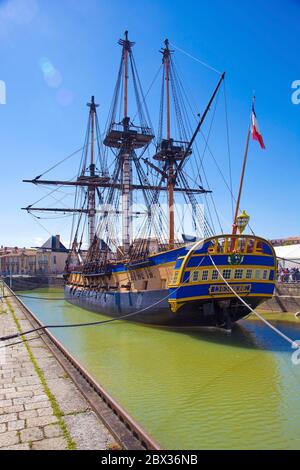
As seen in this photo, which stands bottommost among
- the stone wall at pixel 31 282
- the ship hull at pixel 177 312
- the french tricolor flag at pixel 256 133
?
the stone wall at pixel 31 282

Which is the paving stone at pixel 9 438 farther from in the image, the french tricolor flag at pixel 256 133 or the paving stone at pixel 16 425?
the french tricolor flag at pixel 256 133

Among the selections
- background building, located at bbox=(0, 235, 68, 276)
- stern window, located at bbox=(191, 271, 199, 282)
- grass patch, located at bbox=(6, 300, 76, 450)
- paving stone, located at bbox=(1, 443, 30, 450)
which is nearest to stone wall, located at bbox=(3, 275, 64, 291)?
background building, located at bbox=(0, 235, 68, 276)

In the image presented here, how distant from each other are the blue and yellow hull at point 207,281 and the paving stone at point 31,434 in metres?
9.59

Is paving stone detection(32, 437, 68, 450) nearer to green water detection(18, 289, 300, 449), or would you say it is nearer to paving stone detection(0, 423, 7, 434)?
paving stone detection(0, 423, 7, 434)

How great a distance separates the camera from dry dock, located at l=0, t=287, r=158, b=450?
4.55 m

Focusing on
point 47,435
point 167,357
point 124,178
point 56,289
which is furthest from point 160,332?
point 56,289

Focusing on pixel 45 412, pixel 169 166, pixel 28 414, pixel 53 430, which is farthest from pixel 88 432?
pixel 169 166

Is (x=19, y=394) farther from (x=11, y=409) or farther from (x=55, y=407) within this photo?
(x=55, y=407)

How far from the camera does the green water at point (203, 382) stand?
6266 millimetres

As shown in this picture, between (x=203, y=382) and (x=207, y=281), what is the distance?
595 cm

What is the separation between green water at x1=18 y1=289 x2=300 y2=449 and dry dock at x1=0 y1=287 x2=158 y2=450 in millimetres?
1225

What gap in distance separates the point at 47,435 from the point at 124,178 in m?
23.5

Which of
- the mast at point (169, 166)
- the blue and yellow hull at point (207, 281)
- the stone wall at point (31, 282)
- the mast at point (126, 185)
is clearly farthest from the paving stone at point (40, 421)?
the stone wall at point (31, 282)

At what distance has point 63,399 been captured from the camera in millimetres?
6023
